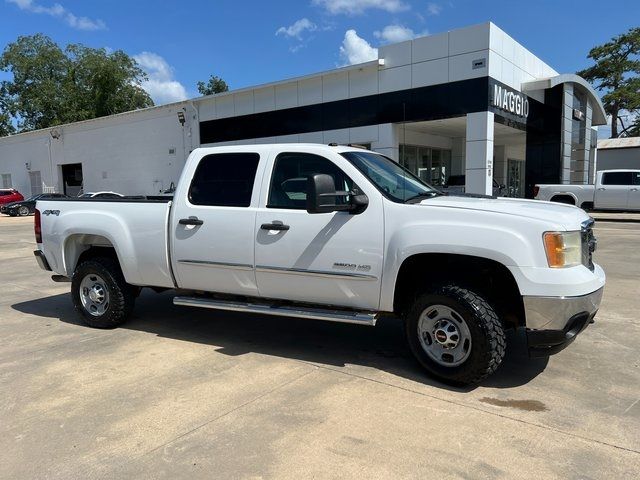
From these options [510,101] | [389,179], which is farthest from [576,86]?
[389,179]

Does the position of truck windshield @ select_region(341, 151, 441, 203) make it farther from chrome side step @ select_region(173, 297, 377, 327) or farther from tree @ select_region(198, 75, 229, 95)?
tree @ select_region(198, 75, 229, 95)

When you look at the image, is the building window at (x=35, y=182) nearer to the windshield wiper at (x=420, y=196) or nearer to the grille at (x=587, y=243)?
the windshield wiper at (x=420, y=196)

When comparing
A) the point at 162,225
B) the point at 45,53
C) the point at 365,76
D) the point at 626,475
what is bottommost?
the point at 626,475

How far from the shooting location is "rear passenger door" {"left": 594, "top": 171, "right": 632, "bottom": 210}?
2078 cm

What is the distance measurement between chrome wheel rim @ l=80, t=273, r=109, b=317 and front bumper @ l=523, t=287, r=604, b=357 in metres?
4.45

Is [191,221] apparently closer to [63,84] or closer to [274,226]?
[274,226]

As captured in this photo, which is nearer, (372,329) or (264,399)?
(264,399)

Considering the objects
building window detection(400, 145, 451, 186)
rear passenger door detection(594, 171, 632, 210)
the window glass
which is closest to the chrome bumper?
the window glass

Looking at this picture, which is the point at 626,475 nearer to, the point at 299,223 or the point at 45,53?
the point at 299,223

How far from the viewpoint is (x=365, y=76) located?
67.5ft

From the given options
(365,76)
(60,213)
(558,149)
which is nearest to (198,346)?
(60,213)

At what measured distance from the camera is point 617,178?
68.9 ft

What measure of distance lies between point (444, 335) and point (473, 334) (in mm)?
253

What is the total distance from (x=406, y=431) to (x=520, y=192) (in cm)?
2886
